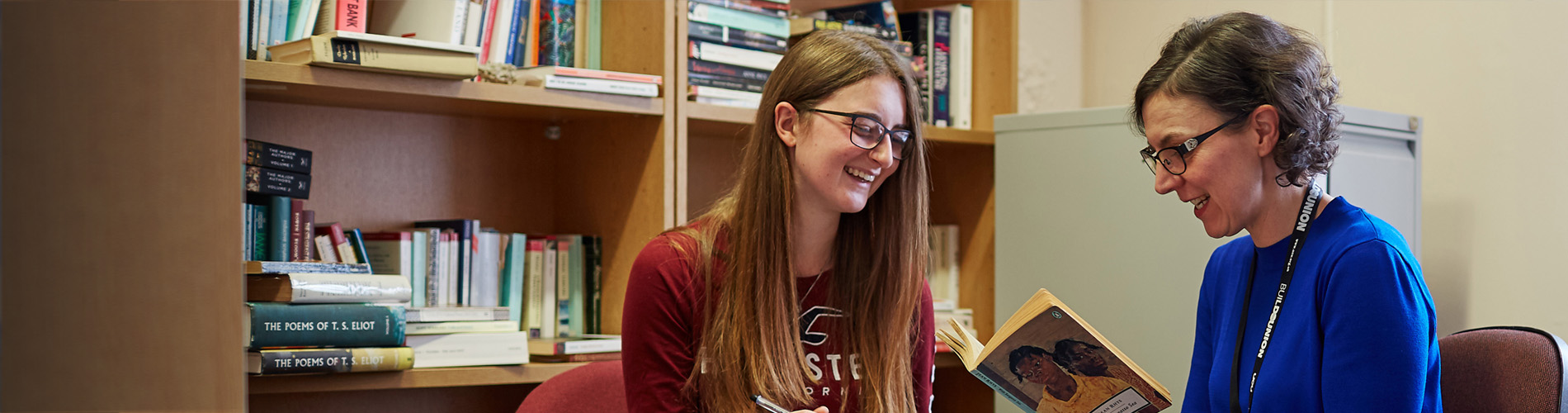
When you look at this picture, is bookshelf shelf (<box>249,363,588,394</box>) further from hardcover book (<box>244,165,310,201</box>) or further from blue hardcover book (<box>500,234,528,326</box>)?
hardcover book (<box>244,165,310,201</box>)

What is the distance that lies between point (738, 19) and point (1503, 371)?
1.44m

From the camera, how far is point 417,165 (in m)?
2.18

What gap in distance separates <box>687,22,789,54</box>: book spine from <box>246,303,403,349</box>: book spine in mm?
781

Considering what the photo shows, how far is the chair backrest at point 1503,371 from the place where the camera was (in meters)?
1.27

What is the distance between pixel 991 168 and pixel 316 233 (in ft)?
5.02

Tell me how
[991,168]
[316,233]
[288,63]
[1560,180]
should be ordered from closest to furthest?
[288,63] < [316,233] < [1560,180] < [991,168]

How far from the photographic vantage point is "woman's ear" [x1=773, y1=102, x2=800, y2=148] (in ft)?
4.65

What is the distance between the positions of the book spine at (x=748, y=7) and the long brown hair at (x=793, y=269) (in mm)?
728

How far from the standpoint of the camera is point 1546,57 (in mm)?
2129

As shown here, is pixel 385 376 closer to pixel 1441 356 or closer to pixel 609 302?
pixel 609 302

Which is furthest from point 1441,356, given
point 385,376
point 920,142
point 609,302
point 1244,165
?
point 385,376

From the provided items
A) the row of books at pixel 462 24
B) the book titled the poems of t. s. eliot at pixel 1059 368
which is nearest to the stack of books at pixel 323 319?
the row of books at pixel 462 24

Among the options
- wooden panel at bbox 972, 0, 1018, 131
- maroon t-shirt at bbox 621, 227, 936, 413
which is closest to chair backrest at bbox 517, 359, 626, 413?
maroon t-shirt at bbox 621, 227, 936, 413

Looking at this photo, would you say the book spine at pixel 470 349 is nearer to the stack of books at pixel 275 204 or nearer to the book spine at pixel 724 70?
the stack of books at pixel 275 204
